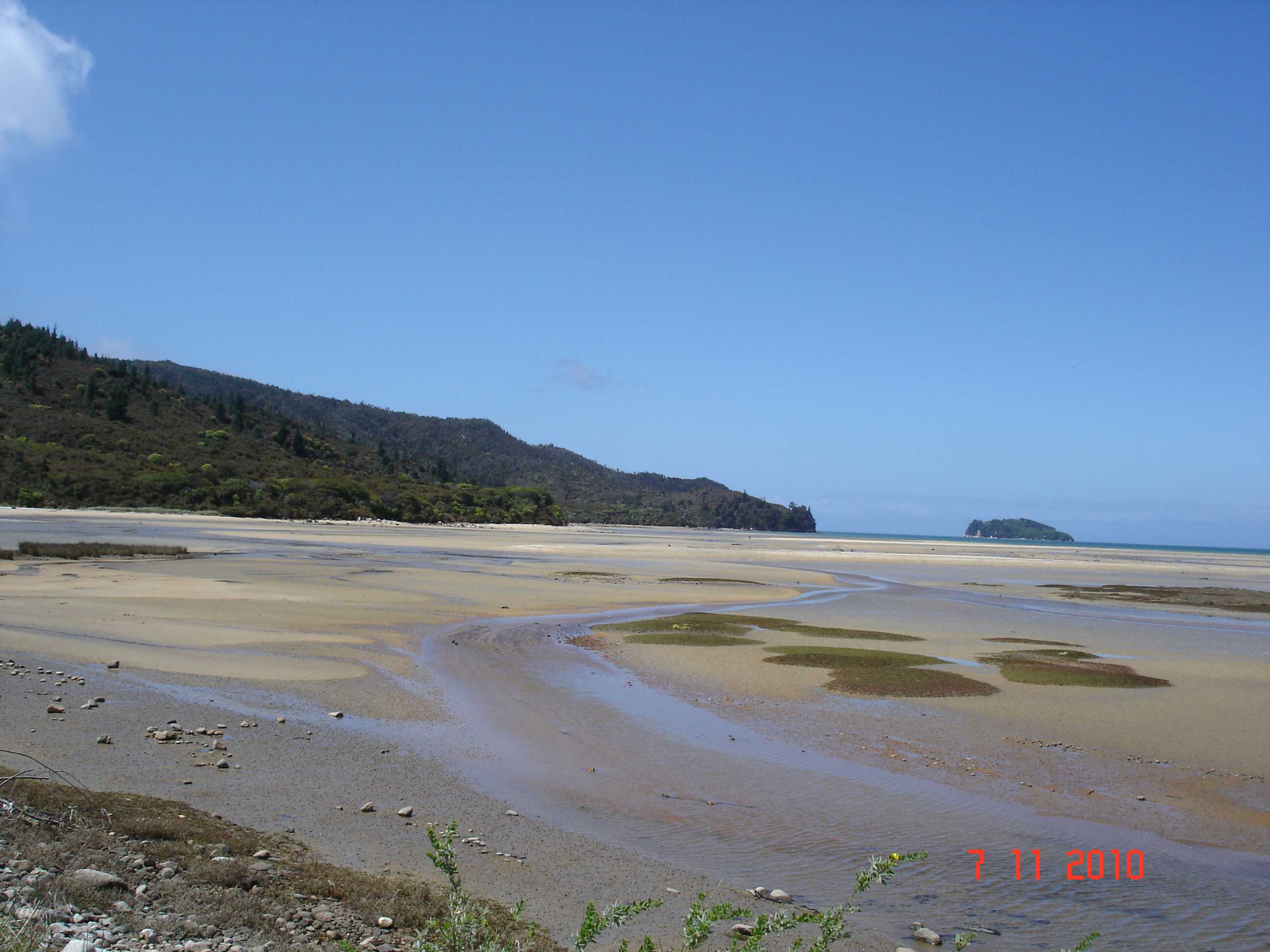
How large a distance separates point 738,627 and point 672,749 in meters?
11.1

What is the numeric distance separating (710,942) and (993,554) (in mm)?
81617

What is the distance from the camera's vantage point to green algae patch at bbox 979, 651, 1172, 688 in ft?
46.9

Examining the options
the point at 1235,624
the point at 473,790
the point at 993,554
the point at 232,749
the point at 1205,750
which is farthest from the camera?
the point at 993,554

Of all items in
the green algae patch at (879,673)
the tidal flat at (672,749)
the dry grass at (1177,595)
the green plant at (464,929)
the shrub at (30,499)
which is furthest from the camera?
the shrub at (30,499)

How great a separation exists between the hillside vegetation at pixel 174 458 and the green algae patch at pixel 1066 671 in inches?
3180

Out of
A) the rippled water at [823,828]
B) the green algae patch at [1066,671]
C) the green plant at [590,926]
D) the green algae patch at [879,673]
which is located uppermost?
the green plant at [590,926]

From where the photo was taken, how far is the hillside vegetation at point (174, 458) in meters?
78.6

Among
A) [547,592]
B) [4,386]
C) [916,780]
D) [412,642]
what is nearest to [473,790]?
[916,780]

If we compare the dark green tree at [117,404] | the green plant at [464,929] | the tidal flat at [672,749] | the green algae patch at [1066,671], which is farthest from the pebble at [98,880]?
the dark green tree at [117,404]

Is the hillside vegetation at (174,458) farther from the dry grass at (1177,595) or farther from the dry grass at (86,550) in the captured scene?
the dry grass at (1177,595)

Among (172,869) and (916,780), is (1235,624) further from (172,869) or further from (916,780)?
(172,869)

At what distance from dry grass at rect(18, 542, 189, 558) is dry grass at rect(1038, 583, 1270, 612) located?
3709cm

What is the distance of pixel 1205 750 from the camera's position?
1034 centimetres
